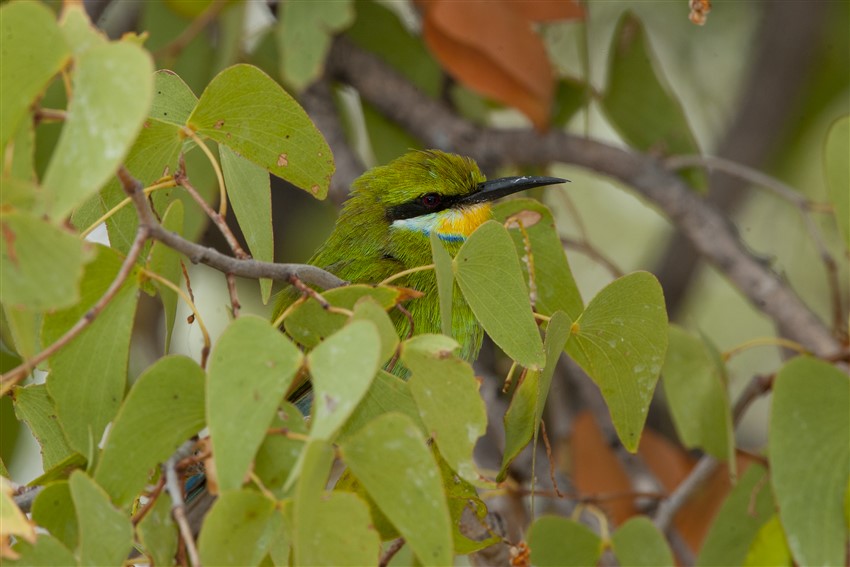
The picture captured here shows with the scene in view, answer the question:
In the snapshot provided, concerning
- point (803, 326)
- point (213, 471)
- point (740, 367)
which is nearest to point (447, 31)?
point (803, 326)

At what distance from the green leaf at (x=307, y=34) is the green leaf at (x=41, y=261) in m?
1.24

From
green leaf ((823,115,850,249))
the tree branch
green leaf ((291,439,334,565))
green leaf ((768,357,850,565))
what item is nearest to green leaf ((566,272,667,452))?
green leaf ((768,357,850,565))

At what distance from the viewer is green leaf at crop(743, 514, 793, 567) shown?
1932 mm

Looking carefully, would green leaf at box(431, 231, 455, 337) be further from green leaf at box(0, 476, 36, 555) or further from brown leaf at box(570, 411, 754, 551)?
brown leaf at box(570, 411, 754, 551)

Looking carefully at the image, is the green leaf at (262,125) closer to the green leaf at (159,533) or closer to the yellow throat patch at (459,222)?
the green leaf at (159,533)

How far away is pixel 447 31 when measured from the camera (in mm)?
2494

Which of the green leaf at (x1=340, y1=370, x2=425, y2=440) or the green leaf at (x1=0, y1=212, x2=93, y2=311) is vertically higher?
the green leaf at (x1=0, y1=212, x2=93, y2=311)

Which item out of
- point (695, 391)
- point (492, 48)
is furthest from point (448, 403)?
point (492, 48)

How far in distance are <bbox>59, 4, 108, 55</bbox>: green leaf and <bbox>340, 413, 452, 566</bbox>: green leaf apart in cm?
46

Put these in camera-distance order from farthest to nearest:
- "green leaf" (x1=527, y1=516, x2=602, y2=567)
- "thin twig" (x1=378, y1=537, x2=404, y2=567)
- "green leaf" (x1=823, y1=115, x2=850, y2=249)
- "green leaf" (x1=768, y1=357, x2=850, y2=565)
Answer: "green leaf" (x1=823, y1=115, x2=850, y2=249)
"green leaf" (x1=527, y1=516, x2=602, y2=567)
"green leaf" (x1=768, y1=357, x2=850, y2=565)
"thin twig" (x1=378, y1=537, x2=404, y2=567)

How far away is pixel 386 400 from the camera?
4.25ft

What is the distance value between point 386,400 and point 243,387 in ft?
0.86

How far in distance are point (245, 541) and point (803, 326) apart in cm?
171

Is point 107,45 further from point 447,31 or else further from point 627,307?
point 447,31
